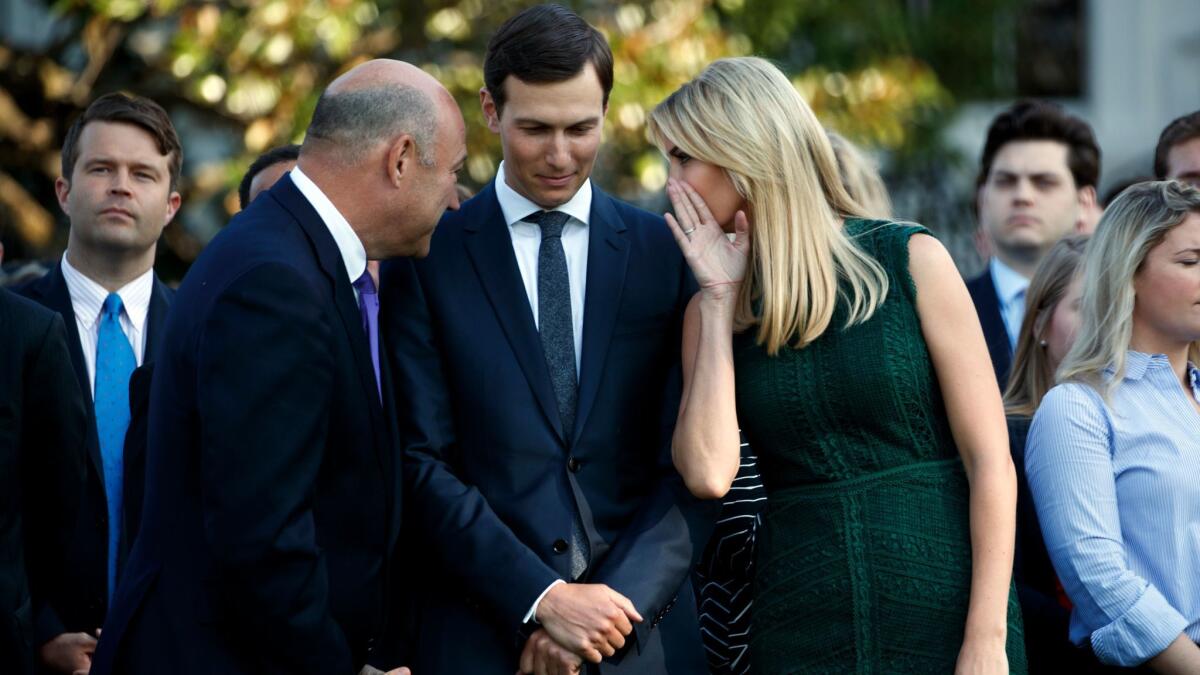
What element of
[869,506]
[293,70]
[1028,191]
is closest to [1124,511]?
[869,506]

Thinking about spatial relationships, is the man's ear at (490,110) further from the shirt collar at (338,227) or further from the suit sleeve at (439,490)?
the shirt collar at (338,227)

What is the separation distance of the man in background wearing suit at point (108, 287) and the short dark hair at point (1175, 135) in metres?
3.55

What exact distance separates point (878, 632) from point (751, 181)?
3.66 feet

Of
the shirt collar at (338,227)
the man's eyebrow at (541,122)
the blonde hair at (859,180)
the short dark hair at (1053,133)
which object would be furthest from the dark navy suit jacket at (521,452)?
the short dark hair at (1053,133)

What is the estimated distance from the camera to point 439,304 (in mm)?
3727

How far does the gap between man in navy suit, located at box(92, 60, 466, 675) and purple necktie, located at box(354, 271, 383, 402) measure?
6 centimetres

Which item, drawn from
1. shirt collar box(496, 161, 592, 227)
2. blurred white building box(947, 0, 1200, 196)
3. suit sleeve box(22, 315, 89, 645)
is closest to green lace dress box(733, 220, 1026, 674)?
shirt collar box(496, 161, 592, 227)

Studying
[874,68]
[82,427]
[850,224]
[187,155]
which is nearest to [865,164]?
[850,224]

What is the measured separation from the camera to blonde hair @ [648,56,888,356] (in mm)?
3568

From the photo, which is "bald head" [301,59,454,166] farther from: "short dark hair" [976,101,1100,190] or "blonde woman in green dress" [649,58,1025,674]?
"short dark hair" [976,101,1100,190]

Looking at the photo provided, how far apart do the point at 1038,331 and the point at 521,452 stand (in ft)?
6.27

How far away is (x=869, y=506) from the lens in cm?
352

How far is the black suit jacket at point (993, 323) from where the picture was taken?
5.64 meters

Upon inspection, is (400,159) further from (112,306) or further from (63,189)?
(63,189)
